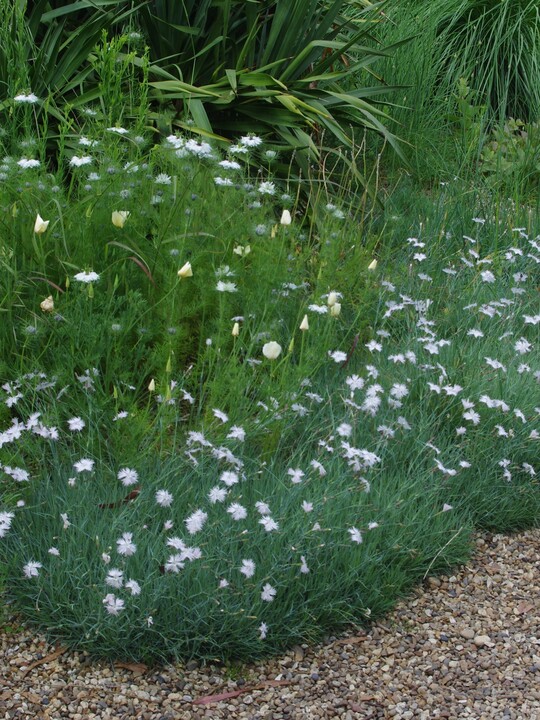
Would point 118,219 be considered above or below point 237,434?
above

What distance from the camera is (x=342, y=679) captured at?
8.80 feet

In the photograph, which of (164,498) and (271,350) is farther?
(271,350)

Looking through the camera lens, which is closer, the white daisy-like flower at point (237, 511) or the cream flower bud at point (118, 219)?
the white daisy-like flower at point (237, 511)

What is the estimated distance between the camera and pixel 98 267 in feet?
11.7

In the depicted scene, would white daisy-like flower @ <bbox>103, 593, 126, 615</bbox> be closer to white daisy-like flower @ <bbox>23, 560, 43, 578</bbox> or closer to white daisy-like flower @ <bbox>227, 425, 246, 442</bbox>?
white daisy-like flower @ <bbox>23, 560, 43, 578</bbox>

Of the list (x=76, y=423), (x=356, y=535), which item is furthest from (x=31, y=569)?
(x=356, y=535)

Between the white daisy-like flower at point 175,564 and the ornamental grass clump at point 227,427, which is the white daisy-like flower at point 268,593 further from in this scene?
the white daisy-like flower at point 175,564

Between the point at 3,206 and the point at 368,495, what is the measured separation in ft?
5.72

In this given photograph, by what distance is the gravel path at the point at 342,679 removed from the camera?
99.6 inches

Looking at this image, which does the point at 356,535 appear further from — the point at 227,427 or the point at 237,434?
the point at 227,427

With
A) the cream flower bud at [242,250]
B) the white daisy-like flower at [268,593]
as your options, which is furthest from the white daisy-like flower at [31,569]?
the cream flower bud at [242,250]

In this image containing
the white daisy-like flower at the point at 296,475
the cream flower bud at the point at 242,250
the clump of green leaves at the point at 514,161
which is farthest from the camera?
the clump of green leaves at the point at 514,161

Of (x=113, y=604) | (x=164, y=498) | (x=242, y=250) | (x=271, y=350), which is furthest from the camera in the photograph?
(x=242, y=250)

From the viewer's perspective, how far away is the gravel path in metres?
2.53
